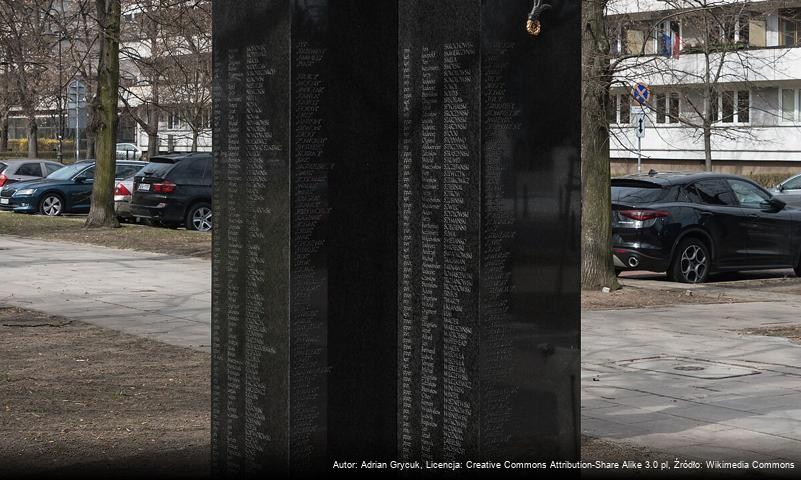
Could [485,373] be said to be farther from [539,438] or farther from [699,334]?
[699,334]

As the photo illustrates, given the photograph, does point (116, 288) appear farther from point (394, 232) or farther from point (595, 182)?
point (394, 232)

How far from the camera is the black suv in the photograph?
89.6 ft

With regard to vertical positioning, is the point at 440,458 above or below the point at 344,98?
below

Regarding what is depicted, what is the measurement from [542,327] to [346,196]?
1.12 m

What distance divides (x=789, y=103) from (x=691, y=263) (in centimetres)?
3821

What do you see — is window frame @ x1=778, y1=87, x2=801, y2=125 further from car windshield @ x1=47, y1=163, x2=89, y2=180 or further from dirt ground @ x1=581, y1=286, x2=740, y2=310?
dirt ground @ x1=581, y1=286, x2=740, y2=310

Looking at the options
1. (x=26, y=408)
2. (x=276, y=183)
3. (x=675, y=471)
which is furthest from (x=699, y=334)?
(x=276, y=183)

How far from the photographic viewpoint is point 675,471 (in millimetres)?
6527

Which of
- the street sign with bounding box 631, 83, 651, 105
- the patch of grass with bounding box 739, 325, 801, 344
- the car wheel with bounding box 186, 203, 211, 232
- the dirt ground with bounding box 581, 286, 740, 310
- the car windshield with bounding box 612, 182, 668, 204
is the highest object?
the street sign with bounding box 631, 83, 651, 105

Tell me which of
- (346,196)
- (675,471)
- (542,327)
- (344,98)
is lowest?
(675,471)

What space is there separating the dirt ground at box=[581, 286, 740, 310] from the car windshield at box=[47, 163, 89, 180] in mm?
21602

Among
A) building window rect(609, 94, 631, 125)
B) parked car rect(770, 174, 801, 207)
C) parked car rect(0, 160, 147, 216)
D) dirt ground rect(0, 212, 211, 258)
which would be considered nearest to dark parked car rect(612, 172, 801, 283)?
building window rect(609, 94, 631, 125)

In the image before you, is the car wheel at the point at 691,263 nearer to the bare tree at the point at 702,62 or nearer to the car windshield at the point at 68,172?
the bare tree at the point at 702,62

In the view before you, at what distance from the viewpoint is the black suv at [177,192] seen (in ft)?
89.6
